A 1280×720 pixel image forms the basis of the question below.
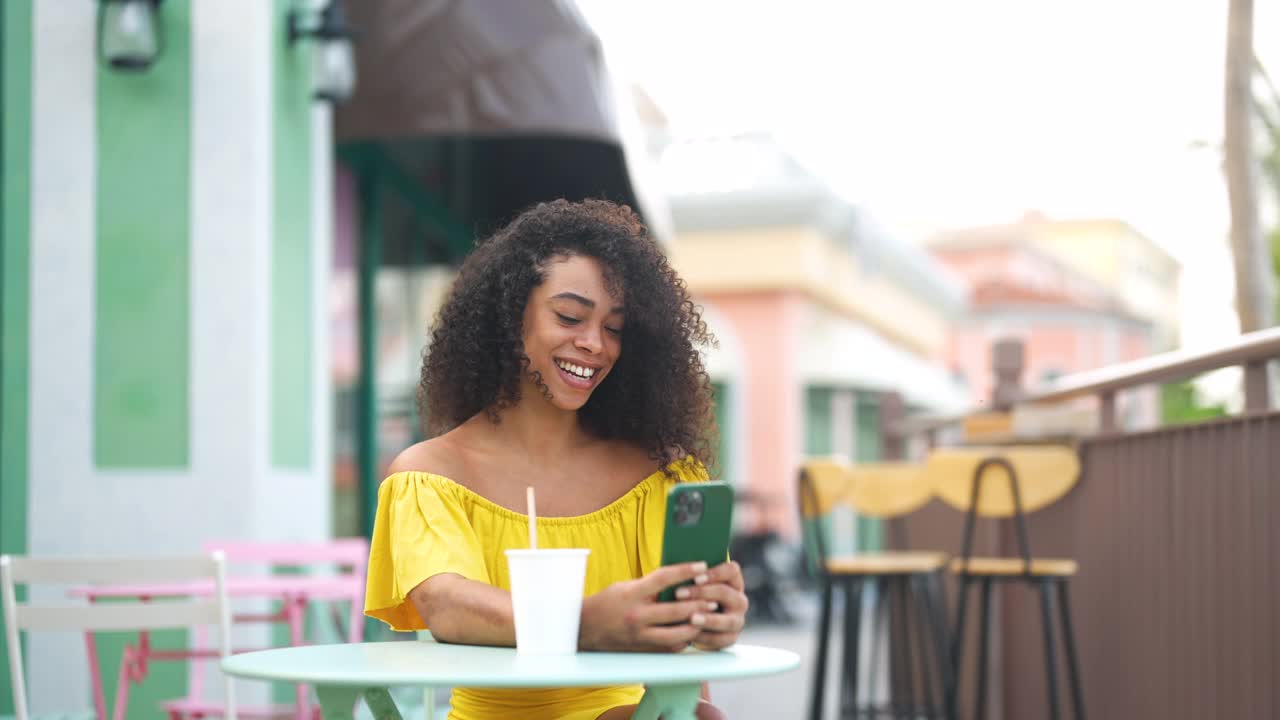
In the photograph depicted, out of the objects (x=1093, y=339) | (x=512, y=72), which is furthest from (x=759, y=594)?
(x=1093, y=339)

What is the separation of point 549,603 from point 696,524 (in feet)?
0.67

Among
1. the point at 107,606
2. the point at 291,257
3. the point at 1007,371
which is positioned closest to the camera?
the point at 107,606

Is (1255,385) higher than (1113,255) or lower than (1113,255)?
lower

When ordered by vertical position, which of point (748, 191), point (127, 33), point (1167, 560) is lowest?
point (1167, 560)

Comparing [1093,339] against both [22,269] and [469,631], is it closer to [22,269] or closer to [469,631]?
[22,269]

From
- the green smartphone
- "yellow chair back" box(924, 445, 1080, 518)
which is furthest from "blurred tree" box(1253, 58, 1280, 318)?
the green smartphone

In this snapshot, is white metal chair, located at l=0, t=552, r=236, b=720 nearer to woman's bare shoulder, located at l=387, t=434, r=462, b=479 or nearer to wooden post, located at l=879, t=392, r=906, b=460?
woman's bare shoulder, located at l=387, t=434, r=462, b=479

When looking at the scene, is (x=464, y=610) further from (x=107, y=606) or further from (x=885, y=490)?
(x=885, y=490)

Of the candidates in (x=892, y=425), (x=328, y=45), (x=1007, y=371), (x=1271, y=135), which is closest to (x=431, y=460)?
(x=328, y=45)

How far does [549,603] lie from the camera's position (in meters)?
1.82

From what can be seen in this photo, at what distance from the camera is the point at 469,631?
198 cm

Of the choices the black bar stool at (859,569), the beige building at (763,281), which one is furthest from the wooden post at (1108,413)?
the beige building at (763,281)

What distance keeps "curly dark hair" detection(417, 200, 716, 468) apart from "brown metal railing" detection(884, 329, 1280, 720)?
1.45 metres

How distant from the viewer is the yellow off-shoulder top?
2088 millimetres
